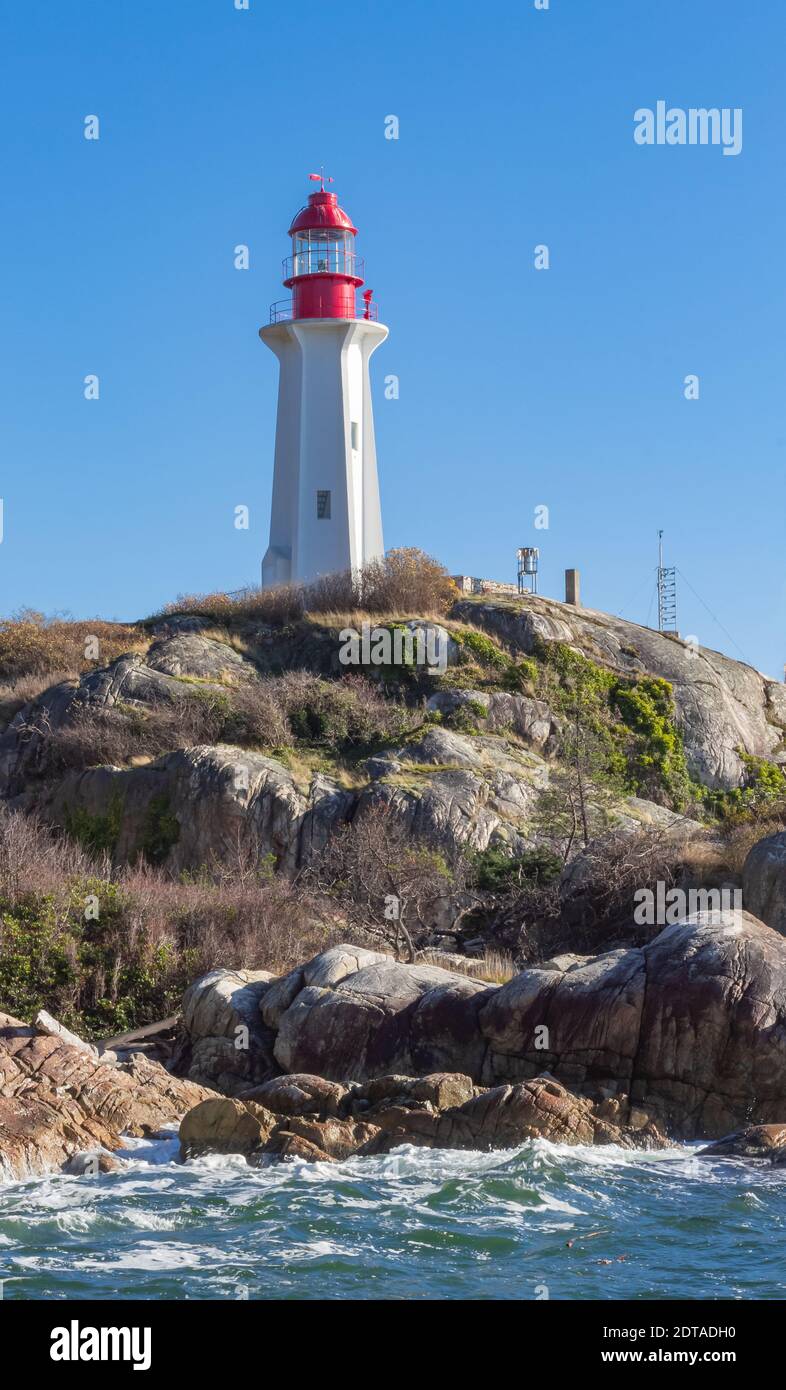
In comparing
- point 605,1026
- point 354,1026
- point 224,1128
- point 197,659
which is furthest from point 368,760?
point 224,1128

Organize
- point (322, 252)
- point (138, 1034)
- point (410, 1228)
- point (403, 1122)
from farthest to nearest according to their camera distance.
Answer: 1. point (322, 252)
2. point (138, 1034)
3. point (403, 1122)
4. point (410, 1228)

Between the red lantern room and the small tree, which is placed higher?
the red lantern room

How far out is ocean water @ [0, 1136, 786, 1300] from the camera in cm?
1288

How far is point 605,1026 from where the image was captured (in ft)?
59.2

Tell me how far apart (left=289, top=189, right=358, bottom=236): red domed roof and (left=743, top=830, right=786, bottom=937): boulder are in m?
25.0

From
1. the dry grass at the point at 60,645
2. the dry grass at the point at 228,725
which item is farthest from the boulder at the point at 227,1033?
the dry grass at the point at 60,645

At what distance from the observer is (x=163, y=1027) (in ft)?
71.2

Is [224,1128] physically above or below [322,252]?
below

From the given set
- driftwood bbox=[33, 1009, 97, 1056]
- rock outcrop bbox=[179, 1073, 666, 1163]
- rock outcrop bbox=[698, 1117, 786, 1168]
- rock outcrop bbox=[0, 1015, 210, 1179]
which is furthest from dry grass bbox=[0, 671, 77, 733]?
rock outcrop bbox=[698, 1117, 786, 1168]

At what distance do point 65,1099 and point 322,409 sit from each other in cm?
2846

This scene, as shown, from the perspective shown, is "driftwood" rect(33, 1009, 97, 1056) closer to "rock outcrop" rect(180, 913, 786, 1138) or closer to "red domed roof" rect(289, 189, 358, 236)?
"rock outcrop" rect(180, 913, 786, 1138)

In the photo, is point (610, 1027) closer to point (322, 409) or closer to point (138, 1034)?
point (138, 1034)

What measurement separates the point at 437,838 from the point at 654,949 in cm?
1025

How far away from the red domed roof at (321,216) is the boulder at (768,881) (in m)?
25.0
